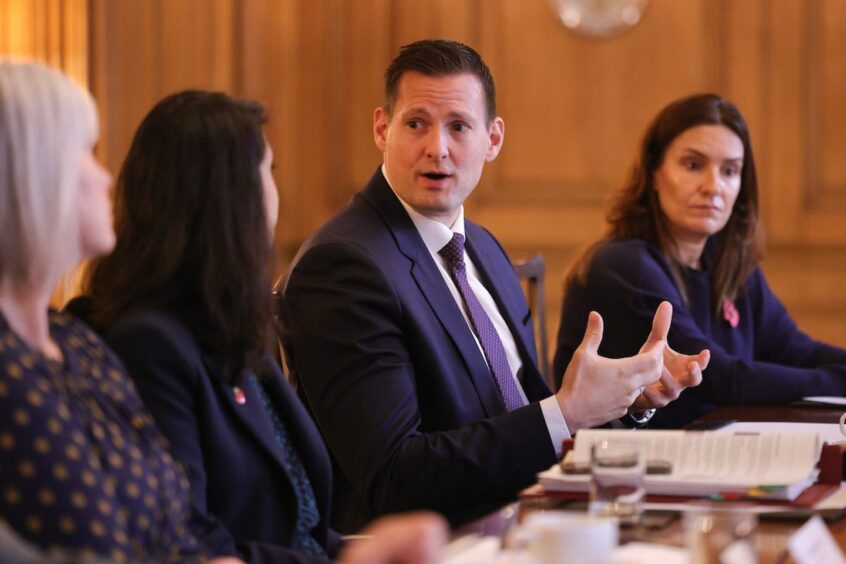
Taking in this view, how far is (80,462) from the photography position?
4.59ft

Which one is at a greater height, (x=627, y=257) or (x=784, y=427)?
(x=627, y=257)

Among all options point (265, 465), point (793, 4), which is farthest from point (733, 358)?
point (793, 4)

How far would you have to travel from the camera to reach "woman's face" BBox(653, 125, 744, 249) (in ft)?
12.1

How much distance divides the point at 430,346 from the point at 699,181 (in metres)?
1.46

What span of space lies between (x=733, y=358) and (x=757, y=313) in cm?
55

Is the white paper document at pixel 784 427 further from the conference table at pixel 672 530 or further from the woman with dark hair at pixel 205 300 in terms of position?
the woman with dark hair at pixel 205 300

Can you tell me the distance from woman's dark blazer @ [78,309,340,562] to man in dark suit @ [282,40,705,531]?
1.49 feet

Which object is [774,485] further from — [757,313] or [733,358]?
[757,313]

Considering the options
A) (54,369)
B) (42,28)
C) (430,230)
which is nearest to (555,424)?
(430,230)

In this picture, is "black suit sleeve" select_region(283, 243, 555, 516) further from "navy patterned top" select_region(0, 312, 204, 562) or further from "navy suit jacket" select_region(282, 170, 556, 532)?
"navy patterned top" select_region(0, 312, 204, 562)

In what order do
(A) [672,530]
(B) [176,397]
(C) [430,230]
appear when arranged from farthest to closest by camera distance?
(C) [430,230], (B) [176,397], (A) [672,530]

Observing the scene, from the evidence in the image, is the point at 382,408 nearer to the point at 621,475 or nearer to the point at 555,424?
the point at 555,424

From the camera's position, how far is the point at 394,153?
2.91 m

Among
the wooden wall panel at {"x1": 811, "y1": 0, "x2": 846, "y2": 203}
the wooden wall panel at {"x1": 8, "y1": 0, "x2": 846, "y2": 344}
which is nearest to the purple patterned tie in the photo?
the wooden wall panel at {"x1": 8, "y1": 0, "x2": 846, "y2": 344}
